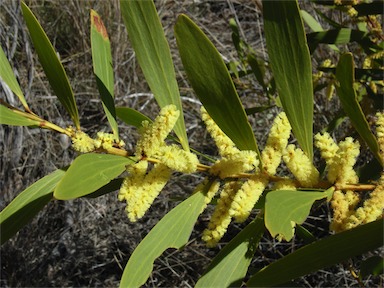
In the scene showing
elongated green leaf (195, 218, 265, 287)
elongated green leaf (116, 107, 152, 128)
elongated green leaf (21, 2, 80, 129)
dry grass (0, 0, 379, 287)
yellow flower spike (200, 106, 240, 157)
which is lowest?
dry grass (0, 0, 379, 287)

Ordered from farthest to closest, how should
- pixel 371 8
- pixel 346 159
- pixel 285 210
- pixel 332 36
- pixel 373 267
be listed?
pixel 332 36, pixel 371 8, pixel 373 267, pixel 346 159, pixel 285 210

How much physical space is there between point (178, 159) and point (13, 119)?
0.28m

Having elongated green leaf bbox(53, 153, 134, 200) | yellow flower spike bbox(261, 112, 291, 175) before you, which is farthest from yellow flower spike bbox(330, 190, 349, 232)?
elongated green leaf bbox(53, 153, 134, 200)

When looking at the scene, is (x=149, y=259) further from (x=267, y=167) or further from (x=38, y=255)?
(x=38, y=255)

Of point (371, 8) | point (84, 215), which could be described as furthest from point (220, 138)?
point (84, 215)

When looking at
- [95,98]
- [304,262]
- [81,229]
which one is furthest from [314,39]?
[95,98]

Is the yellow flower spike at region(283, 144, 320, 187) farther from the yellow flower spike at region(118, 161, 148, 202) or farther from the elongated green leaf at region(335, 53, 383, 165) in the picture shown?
the yellow flower spike at region(118, 161, 148, 202)

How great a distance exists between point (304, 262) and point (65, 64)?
3204mm

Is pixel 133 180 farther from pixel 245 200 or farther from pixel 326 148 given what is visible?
pixel 326 148

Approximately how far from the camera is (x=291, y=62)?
778 millimetres

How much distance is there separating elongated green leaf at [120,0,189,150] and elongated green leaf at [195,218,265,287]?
0.19 metres

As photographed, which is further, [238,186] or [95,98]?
[95,98]

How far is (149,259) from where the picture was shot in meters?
0.80

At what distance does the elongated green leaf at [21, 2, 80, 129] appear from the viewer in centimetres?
84
